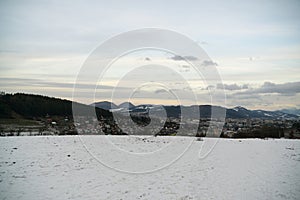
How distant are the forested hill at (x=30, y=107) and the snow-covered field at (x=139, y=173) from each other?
22371 mm

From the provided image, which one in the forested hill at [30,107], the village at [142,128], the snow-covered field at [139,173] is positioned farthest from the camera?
the forested hill at [30,107]

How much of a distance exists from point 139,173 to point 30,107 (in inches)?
1395

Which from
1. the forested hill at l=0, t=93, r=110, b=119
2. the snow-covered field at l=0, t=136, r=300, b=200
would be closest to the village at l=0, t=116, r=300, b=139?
the forested hill at l=0, t=93, r=110, b=119

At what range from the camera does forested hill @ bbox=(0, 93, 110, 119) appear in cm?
3959

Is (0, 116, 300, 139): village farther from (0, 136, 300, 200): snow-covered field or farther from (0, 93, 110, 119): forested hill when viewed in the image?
(0, 136, 300, 200): snow-covered field

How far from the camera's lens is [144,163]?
1317 centimetres

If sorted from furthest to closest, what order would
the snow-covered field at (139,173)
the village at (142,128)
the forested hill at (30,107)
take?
the forested hill at (30,107), the village at (142,128), the snow-covered field at (139,173)

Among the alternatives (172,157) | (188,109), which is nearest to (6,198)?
(172,157)

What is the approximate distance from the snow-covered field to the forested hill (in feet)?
73.4

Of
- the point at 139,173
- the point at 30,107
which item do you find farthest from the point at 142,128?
the point at 30,107

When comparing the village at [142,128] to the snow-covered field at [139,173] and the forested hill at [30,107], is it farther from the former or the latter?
the snow-covered field at [139,173]

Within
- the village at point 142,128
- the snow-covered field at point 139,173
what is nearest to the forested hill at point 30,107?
the village at point 142,128

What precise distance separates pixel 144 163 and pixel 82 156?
11.0ft

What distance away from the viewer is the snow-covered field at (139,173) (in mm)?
8445
